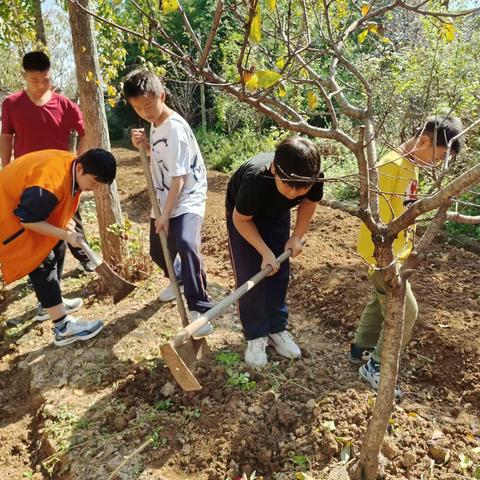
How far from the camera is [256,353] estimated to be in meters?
2.68

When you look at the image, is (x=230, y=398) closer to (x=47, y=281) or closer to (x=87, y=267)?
(x=47, y=281)

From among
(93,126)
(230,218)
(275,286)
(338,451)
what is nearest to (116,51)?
(93,126)

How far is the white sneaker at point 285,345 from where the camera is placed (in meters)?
2.77

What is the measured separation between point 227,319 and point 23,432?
1483mm

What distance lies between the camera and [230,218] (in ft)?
8.32


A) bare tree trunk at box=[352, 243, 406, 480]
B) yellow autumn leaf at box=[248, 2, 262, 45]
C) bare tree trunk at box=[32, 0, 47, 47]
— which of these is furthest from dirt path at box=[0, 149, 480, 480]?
bare tree trunk at box=[32, 0, 47, 47]

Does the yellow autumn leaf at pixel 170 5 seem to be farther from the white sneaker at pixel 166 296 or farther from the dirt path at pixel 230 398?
the white sneaker at pixel 166 296

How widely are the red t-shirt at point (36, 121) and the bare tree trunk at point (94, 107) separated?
0.57 feet

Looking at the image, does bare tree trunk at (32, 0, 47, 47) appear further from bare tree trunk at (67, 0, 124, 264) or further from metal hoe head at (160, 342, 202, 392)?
metal hoe head at (160, 342, 202, 392)

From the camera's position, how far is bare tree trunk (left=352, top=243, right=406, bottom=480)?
1604mm

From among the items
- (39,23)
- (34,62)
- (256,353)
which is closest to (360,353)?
(256,353)

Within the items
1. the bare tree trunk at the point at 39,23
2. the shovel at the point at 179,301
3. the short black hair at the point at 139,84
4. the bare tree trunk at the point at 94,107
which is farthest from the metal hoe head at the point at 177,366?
the bare tree trunk at the point at 39,23

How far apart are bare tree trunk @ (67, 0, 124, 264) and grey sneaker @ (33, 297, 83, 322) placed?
42 cm

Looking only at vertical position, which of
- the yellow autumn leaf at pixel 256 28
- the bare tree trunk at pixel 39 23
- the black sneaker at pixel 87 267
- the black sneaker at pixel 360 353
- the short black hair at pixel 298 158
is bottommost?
the black sneaker at pixel 360 353
